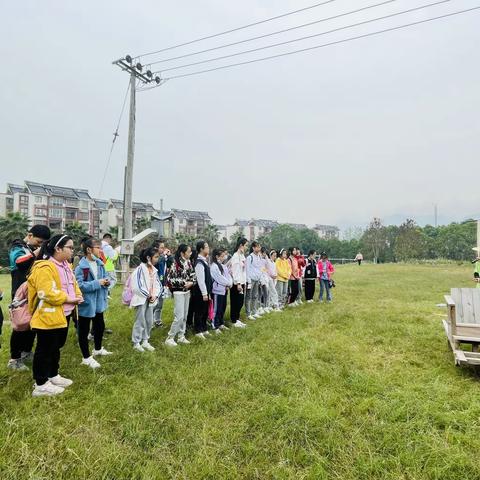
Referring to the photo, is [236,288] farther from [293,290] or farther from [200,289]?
[293,290]

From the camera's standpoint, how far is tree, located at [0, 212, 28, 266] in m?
36.9

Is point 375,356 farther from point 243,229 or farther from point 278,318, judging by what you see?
point 243,229

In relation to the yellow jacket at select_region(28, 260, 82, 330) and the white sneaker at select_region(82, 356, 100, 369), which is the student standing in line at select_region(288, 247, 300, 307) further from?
the yellow jacket at select_region(28, 260, 82, 330)

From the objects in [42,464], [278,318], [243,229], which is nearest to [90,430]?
[42,464]

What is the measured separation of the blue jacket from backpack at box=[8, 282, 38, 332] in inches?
28.4

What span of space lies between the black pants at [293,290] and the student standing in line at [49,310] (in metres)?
7.54

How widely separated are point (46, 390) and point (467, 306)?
6.14 m

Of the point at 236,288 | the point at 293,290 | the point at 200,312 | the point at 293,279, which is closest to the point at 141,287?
the point at 200,312

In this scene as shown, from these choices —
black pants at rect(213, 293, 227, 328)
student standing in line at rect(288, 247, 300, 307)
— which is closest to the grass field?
black pants at rect(213, 293, 227, 328)

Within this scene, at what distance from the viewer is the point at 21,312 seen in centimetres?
438

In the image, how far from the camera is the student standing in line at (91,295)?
4953mm

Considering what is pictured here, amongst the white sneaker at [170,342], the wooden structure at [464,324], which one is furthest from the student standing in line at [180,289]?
the wooden structure at [464,324]

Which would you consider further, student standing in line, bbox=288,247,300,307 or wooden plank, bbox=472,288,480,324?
student standing in line, bbox=288,247,300,307

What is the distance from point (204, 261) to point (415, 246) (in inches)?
1853
